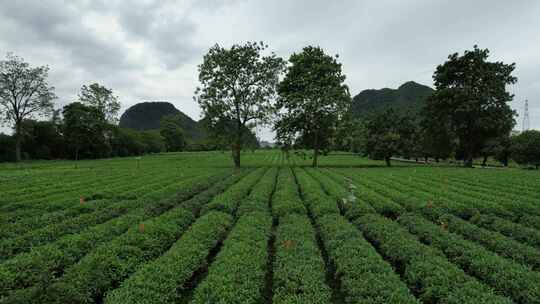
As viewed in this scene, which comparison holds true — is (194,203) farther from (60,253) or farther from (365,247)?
(365,247)

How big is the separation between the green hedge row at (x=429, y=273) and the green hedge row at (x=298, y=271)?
2.23 m

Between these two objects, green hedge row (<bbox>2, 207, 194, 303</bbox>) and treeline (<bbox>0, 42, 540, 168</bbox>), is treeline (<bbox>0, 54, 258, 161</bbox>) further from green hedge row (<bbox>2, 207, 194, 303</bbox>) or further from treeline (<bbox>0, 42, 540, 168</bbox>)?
green hedge row (<bbox>2, 207, 194, 303</bbox>)

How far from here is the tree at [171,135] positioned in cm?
12475

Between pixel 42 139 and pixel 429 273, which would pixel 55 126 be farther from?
pixel 429 273

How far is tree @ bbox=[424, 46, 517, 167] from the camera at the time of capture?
39469 mm

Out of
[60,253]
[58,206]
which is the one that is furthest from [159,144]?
[60,253]

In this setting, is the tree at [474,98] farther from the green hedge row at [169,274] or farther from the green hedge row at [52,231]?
the green hedge row at [52,231]

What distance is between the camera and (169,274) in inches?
232

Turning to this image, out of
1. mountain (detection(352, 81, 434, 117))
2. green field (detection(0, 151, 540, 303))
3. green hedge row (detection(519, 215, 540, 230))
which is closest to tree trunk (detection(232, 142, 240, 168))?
green field (detection(0, 151, 540, 303))

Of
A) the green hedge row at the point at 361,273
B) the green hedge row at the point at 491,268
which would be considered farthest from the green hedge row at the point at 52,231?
the green hedge row at the point at 491,268

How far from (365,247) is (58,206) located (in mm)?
14918

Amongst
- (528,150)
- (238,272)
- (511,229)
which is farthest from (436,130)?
(238,272)

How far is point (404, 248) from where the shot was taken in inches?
289

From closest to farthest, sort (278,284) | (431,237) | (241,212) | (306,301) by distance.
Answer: (306,301)
(278,284)
(431,237)
(241,212)
